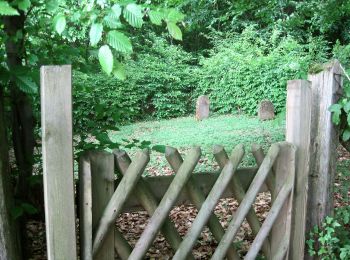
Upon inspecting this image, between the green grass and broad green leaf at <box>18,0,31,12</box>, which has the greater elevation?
broad green leaf at <box>18,0,31,12</box>

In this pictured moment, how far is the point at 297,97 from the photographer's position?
7.91 feet

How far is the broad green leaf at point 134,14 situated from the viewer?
1.49 m

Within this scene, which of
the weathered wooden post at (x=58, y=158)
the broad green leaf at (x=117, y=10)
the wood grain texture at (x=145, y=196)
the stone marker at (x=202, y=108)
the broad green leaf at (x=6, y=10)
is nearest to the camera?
the broad green leaf at (x=6, y=10)

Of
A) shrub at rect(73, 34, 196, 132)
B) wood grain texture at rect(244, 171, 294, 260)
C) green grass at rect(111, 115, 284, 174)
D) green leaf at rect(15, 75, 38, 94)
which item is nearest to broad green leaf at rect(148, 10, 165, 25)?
green leaf at rect(15, 75, 38, 94)

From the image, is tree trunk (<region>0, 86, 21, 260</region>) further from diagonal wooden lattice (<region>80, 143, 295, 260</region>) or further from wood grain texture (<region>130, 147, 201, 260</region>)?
wood grain texture (<region>130, 147, 201, 260</region>)

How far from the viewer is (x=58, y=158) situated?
5.56 feet

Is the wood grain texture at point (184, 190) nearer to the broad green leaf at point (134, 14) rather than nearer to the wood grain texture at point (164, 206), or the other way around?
the wood grain texture at point (164, 206)

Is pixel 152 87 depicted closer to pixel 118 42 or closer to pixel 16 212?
pixel 16 212

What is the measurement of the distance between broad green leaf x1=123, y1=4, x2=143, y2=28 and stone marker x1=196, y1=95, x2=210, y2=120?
1381cm

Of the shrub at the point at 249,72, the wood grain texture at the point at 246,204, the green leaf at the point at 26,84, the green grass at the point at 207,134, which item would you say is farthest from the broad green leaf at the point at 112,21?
the shrub at the point at 249,72

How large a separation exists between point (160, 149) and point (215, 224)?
550 millimetres

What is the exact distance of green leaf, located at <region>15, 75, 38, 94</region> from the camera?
1.85m

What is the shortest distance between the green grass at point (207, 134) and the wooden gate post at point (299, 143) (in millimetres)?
4586

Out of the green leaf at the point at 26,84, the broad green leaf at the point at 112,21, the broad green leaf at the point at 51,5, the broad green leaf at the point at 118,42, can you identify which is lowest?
the green leaf at the point at 26,84
